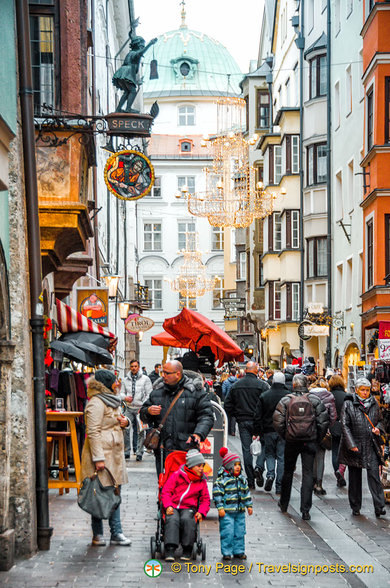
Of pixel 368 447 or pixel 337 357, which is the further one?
pixel 337 357

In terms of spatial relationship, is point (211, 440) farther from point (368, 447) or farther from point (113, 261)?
point (113, 261)

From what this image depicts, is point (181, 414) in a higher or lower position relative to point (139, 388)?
higher

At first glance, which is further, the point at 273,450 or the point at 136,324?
the point at 136,324

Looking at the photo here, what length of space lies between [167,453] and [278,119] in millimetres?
34543

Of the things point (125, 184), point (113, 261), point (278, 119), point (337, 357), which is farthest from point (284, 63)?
point (125, 184)

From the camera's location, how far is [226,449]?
10.3 meters

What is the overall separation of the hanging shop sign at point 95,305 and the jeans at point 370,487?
12.3 metres

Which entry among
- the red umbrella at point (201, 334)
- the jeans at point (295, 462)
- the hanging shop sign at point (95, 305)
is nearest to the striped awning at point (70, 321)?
the red umbrella at point (201, 334)

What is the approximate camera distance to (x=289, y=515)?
13344 millimetres

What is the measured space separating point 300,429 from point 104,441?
150 inches

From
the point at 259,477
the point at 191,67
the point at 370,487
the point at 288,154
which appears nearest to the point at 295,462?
the point at 370,487

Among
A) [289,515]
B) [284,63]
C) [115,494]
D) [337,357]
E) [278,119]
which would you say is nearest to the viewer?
[115,494]

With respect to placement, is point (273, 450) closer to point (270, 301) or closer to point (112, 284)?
point (112, 284)

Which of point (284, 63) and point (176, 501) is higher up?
point (284, 63)
